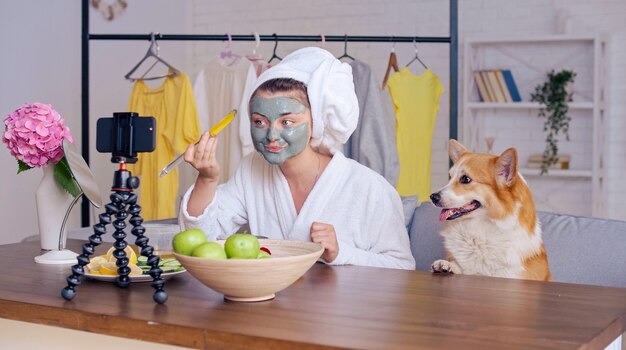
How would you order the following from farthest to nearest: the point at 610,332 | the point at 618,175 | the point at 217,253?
the point at 618,175 → the point at 217,253 → the point at 610,332

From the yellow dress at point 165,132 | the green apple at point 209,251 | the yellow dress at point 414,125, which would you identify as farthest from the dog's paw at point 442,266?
the yellow dress at point 165,132

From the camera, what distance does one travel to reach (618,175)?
5.73 metres

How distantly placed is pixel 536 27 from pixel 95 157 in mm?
3298

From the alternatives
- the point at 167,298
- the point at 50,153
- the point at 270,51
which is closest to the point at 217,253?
the point at 167,298

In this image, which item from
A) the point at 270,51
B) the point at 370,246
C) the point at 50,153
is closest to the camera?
the point at 50,153

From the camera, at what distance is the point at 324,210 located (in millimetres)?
Result: 2529

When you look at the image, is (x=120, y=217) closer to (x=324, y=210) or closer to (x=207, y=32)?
(x=324, y=210)

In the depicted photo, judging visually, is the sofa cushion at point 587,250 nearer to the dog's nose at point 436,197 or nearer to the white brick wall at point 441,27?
the dog's nose at point 436,197

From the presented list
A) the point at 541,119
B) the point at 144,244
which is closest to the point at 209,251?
the point at 144,244

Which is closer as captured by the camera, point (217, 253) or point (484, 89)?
point (217, 253)

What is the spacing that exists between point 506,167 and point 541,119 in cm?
365

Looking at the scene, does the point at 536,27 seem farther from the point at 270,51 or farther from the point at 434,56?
the point at 270,51

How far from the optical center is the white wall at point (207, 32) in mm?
5180

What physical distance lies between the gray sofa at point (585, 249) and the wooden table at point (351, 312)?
0.88m
